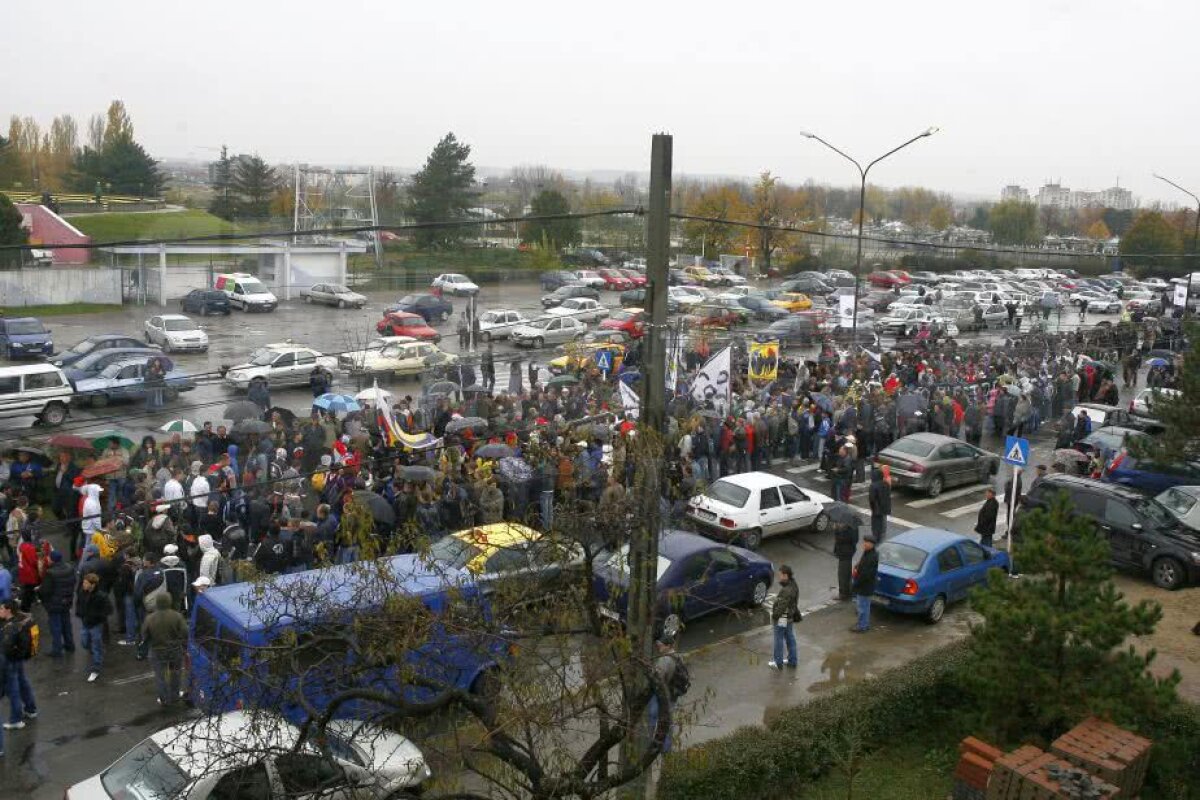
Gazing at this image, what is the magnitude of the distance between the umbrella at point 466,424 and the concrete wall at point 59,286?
99.6ft

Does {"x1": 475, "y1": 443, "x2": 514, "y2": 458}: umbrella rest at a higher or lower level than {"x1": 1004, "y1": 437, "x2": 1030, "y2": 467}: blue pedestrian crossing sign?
lower

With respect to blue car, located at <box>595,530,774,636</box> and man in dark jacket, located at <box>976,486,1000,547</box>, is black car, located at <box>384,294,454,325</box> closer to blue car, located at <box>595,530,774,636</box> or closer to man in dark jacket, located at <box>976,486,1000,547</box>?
man in dark jacket, located at <box>976,486,1000,547</box>

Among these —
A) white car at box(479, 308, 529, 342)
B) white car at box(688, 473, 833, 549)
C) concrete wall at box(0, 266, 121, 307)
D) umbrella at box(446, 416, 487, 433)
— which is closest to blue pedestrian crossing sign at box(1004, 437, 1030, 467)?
white car at box(688, 473, 833, 549)

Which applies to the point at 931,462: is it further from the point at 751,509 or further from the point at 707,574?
the point at 707,574

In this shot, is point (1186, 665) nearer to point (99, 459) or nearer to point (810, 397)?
point (810, 397)

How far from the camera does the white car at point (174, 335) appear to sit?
3509 cm

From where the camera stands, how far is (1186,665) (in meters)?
13.3

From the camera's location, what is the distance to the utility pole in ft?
28.2

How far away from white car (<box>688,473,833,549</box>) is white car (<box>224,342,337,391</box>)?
1445 cm

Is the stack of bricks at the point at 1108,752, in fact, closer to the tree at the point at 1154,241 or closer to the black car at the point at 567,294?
the black car at the point at 567,294

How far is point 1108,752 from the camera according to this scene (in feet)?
30.3

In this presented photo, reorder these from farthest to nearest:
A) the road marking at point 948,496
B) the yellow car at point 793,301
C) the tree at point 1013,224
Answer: the tree at point 1013,224, the yellow car at point 793,301, the road marking at point 948,496

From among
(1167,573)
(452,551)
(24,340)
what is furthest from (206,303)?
(1167,573)

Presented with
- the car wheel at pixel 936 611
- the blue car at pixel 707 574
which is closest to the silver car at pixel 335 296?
the blue car at pixel 707 574
